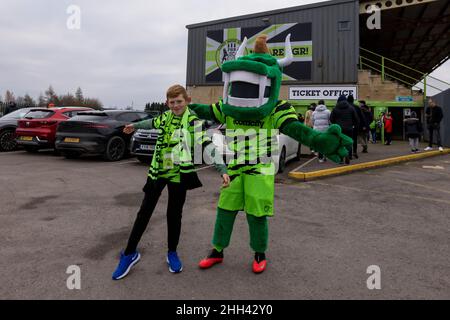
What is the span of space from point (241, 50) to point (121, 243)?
7.73ft

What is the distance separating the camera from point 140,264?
302 centimetres

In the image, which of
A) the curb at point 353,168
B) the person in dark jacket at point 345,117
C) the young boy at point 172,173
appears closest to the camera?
the young boy at point 172,173

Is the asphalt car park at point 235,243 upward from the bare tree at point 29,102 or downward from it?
downward

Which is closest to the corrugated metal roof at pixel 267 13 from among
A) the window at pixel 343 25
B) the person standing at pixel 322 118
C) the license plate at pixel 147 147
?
the window at pixel 343 25

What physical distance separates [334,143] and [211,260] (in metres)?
1.50

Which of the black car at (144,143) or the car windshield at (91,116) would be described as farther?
the car windshield at (91,116)

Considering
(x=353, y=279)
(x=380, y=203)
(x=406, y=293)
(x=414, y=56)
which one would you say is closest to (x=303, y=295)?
(x=353, y=279)

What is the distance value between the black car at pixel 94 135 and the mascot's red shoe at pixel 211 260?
6859mm

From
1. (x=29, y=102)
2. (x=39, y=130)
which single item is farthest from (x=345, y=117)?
(x=29, y=102)

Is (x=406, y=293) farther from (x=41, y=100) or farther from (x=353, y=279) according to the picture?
(x=41, y=100)

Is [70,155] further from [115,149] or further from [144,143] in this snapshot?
[144,143]

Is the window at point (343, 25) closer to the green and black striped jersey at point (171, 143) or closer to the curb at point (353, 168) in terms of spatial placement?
the curb at point (353, 168)

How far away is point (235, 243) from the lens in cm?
358

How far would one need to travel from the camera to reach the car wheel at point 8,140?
10961mm
